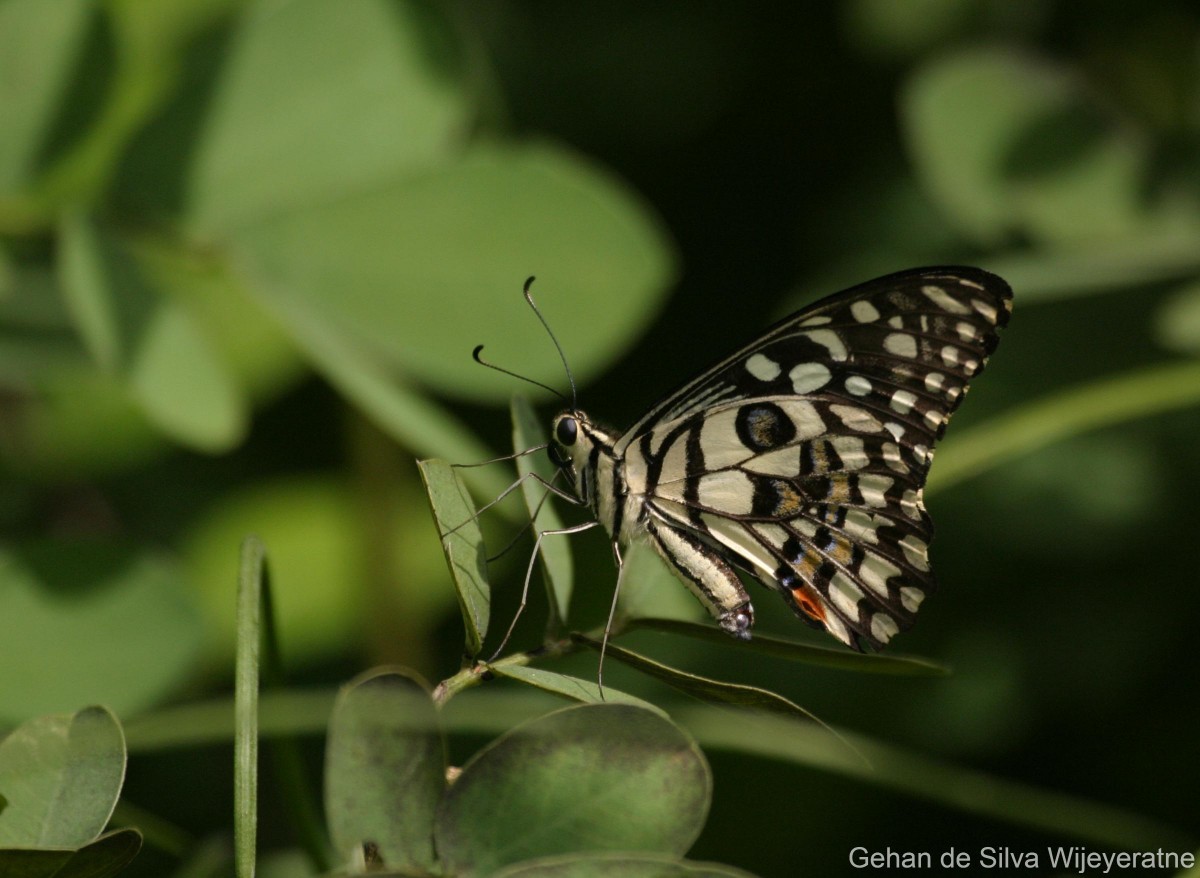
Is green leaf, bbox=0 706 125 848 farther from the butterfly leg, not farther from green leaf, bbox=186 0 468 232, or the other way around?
green leaf, bbox=186 0 468 232

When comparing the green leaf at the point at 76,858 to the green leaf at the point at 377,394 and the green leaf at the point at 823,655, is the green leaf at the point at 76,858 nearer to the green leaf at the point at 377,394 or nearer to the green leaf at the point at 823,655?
the green leaf at the point at 823,655

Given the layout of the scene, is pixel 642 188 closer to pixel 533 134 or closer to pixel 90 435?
pixel 533 134

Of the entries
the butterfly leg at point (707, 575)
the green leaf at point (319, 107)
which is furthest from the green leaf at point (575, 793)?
the green leaf at point (319, 107)

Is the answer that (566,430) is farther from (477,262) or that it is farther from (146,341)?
(146,341)

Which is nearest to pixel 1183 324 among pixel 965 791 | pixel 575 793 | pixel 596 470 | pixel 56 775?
pixel 965 791

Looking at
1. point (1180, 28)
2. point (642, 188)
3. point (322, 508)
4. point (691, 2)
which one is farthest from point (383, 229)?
point (1180, 28)
